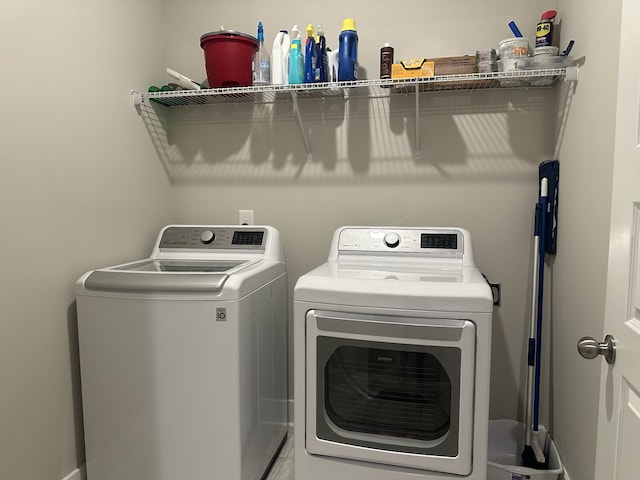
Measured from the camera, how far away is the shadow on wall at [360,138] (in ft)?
6.77

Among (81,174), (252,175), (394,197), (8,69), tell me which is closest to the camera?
(8,69)

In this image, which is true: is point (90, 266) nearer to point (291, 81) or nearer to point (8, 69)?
point (8, 69)

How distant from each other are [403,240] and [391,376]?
2.21 ft

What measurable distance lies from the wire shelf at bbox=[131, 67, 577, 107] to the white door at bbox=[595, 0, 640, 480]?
0.93 metres

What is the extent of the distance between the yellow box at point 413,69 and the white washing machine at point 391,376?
0.84 meters

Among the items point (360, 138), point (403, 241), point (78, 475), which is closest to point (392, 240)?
point (403, 241)

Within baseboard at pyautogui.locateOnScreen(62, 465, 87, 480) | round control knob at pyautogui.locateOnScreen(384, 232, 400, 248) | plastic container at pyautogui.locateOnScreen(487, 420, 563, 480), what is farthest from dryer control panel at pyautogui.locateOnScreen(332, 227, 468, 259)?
baseboard at pyautogui.locateOnScreen(62, 465, 87, 480)

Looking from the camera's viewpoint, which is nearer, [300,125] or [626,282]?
[626,282]

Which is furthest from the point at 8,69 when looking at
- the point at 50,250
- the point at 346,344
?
the point at 346,344

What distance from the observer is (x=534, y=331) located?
193 cm

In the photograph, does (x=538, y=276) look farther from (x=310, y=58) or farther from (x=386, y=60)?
(x=310, y=58)

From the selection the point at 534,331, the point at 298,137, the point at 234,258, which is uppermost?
the point at 298,137

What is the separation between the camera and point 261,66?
6.83 feet

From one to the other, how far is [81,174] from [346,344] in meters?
1.24
